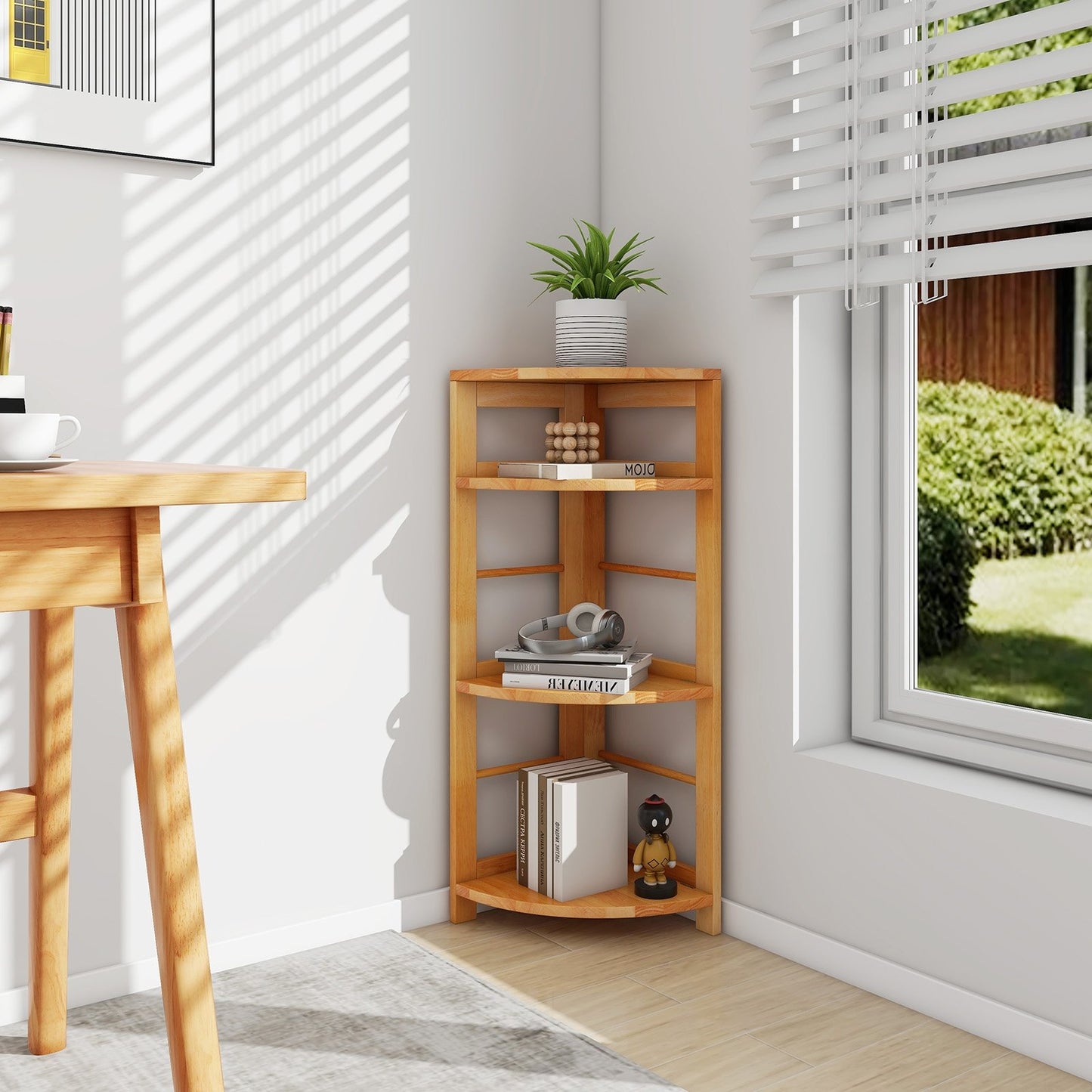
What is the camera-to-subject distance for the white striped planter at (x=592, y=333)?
2344mm

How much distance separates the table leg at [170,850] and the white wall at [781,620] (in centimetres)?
116

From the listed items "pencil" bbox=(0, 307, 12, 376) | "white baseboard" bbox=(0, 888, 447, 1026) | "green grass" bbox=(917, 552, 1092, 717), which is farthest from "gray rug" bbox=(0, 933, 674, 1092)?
"pencil" bbox=(0, 307, 12, 376)

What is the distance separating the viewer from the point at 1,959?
1.97m

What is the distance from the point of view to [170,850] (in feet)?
4.64

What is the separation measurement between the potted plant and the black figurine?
2.81 feet

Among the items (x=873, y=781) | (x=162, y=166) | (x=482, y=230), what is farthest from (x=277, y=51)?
(x=873, y=781)

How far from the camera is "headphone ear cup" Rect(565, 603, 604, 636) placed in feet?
7.79

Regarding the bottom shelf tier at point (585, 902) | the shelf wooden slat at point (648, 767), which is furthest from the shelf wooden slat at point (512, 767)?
the bottom shelf tier at point (585, 902)

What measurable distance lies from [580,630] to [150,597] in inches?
44.8

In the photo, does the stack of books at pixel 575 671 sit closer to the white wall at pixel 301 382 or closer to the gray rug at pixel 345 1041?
the white wall at pixel 301 382

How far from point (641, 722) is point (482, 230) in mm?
1068

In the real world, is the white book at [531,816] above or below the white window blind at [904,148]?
below

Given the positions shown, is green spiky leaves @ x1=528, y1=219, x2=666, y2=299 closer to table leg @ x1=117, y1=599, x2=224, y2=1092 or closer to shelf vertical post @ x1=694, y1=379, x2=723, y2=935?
shelf vertical post @ x1=694, y1=379, x2=723, y2=935

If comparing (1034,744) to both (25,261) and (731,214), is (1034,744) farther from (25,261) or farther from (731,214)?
(25,261)
